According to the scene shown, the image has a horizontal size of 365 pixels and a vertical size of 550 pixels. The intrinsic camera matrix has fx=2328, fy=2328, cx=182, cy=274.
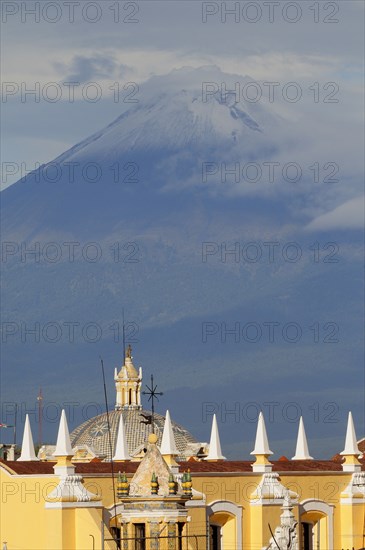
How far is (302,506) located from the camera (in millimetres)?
93062

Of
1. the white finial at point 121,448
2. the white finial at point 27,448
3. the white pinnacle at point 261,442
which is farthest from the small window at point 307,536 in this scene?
the white finial at point 27,448

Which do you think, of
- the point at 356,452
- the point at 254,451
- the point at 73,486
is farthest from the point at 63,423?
the point at 356,452

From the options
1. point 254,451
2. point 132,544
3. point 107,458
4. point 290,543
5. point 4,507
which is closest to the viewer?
point 132,544

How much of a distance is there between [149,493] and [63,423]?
18526 millimetres

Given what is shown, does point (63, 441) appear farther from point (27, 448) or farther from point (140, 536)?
point (140, 536)

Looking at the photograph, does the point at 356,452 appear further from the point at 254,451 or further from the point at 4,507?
the point at 4,507

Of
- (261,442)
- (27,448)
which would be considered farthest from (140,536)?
(261,442)

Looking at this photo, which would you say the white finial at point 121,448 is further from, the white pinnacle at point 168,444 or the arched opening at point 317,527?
the arched opening at point 317,527

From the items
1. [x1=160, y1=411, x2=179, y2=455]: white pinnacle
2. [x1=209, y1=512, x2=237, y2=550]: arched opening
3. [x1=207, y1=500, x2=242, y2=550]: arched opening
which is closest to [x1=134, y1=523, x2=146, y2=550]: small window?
[x1=160, y1=411, x2=179, y2=455]: white pinnacle

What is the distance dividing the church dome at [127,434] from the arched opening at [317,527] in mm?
9059

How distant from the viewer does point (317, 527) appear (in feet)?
310

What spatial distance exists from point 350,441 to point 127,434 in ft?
37.6

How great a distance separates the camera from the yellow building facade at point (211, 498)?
277ft

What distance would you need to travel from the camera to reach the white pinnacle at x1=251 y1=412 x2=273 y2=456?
9206 cm
